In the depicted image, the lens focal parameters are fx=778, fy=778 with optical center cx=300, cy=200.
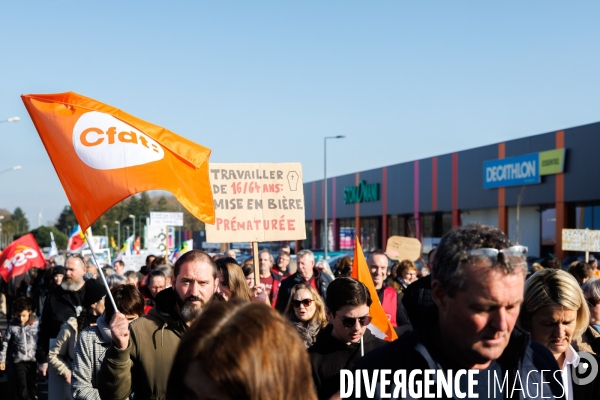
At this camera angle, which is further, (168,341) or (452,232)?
(168,341)

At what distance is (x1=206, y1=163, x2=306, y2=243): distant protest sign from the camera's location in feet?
29.2

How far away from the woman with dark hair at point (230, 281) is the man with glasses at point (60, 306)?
3.77 metres

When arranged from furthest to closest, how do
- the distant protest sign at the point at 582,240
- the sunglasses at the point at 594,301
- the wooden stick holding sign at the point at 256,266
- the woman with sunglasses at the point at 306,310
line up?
the distant protest sign at the point at 582,240 < the wooden stick holding sign at the point at 256,266 < the woman with sunglasses at the point at 306,310 < the sunglasses at the point at 594,301

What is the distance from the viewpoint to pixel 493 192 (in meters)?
37.6

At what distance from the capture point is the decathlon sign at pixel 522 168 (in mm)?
32884

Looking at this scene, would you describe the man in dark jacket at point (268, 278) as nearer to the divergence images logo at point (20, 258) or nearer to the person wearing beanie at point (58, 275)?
the person wearing beanie at point (58, 275)

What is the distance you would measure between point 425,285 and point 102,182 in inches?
94.5

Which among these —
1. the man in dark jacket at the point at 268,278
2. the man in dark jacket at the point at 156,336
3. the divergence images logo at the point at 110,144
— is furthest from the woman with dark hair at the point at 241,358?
the man in dark jacket at the point at 268,278

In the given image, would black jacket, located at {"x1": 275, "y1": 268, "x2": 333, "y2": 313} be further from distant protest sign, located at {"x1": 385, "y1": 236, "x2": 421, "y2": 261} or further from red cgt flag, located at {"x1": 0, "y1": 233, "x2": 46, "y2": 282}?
red cgt flag, located at {"x1": 0, "y1": 233, "x2": 46, "y2": 282}

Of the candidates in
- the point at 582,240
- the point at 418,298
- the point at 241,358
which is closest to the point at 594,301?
the point at 418,298

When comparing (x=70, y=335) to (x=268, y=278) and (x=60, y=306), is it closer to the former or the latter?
(x=60, y=306)

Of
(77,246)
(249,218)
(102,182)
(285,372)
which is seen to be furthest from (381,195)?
(285,372)

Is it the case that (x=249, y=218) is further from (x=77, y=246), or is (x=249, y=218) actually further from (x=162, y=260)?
(x=77, y=246)

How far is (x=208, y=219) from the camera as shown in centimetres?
607
